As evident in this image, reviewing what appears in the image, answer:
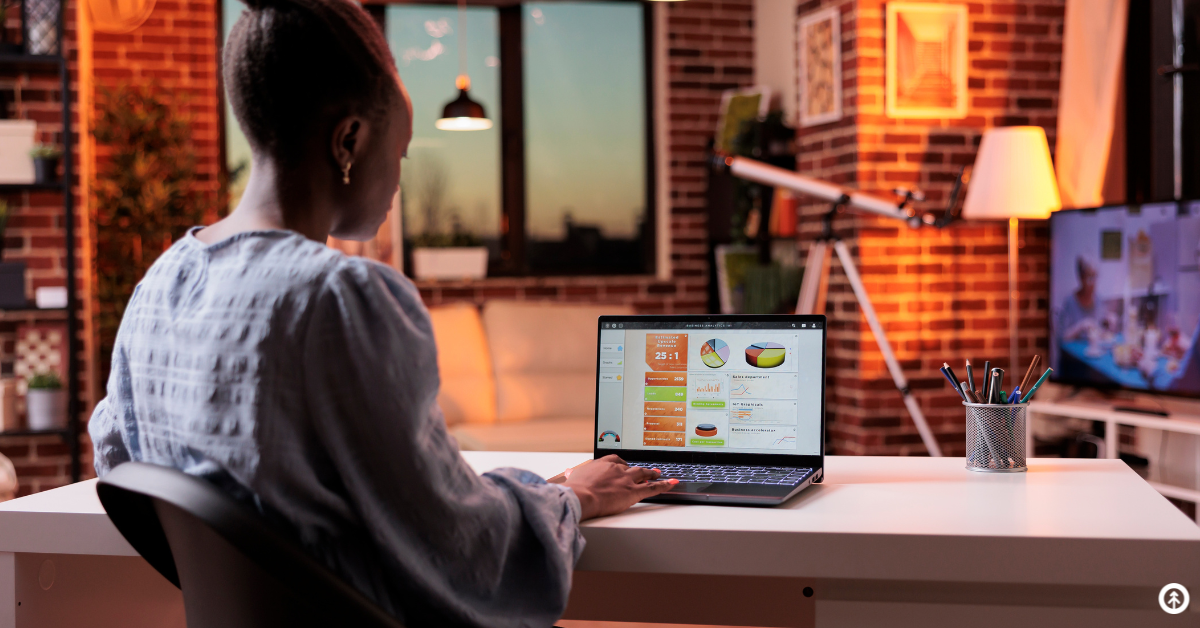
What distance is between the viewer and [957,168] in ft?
12.9

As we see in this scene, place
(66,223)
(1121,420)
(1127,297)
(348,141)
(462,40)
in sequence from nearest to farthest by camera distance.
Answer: (348,141), (1121,420), (1127,297), (66,223), (462,40)

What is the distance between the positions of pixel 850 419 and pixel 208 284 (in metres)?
3.38

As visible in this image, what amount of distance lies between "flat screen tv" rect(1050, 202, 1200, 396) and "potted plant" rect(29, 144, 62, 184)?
385 cm

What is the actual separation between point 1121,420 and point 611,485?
8.42 ft

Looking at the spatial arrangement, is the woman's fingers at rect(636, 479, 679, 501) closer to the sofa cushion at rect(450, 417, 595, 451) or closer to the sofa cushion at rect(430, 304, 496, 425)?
the sofa cushion at rect(450, 417, 595, 451)

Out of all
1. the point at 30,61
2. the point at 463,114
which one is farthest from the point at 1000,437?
the point at 30,61

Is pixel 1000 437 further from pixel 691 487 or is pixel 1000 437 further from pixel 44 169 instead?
pixel 44 169

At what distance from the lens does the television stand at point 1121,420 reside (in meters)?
2.98

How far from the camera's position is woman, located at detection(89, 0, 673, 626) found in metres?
0.85

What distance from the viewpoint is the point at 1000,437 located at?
1.49 metres

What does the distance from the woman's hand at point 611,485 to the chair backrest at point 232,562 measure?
0.39 m

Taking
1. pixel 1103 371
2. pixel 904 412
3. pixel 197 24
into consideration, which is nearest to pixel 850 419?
pixel 904 412

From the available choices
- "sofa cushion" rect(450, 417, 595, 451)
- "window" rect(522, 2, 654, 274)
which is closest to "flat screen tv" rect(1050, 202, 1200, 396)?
"sofa cushion" rect(450, 417, 595, 451)

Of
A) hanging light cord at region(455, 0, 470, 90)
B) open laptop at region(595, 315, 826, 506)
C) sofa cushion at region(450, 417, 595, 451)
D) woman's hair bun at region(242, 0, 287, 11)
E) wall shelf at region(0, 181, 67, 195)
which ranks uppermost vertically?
hanging light cord at region(455, 0, 470, 90)
